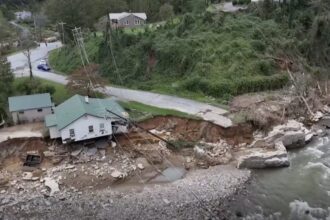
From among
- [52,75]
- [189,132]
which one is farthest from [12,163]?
[52,75]

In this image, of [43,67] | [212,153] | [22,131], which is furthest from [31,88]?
[212,153]

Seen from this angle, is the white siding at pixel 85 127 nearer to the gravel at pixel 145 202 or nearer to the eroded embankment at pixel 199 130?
the eroded embankment at pixel 199 130

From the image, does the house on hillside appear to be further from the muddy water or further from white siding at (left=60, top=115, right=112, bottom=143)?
the muddy water

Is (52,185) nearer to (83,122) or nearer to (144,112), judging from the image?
(83,122)

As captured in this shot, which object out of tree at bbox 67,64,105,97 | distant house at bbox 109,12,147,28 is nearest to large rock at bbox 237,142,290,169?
tree at bbox 67,64,105,97

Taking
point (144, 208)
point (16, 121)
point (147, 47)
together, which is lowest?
point (144, 208)

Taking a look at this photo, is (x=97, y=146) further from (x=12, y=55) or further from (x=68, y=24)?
(x=12, y=55)

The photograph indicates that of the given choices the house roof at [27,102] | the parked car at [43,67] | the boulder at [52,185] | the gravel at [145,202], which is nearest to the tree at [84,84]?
the house roof at [27,102]
